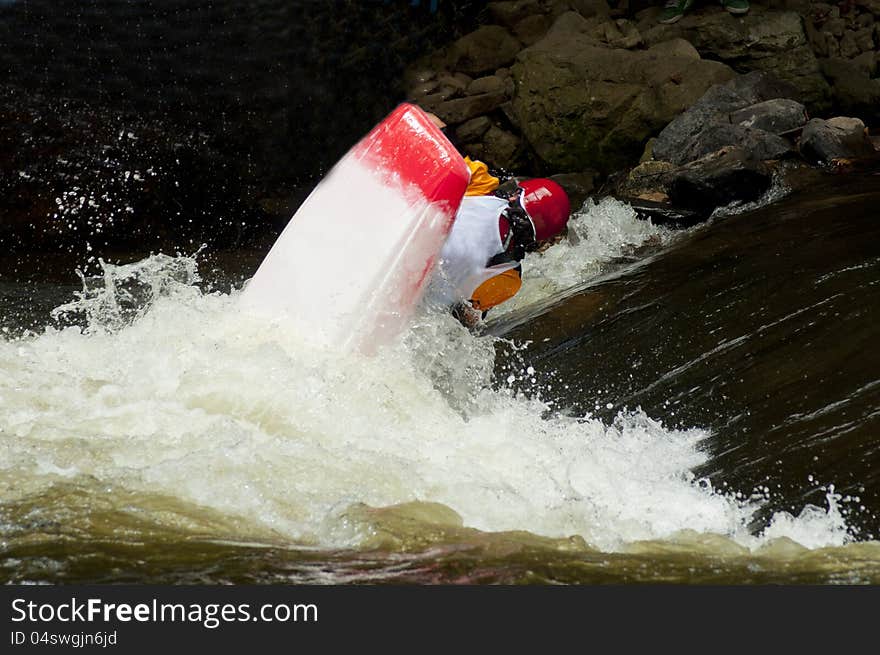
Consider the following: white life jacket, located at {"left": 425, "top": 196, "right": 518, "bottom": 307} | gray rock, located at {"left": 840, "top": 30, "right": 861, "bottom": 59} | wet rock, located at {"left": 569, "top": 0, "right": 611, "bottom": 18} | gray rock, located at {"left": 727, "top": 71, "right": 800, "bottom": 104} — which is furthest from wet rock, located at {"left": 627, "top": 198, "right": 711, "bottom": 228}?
gray rock, located at {"left": 840, "top": 30, "right": 861, "bottom": 59}

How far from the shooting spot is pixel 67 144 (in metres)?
8.59

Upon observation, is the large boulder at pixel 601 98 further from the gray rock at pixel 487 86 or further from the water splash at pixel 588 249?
the water splash at pixel 588 249

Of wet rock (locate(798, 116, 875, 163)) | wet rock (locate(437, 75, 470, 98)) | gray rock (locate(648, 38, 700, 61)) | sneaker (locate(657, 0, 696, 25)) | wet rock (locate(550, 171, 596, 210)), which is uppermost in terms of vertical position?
sneaker (locate(657, 0, 696, 25))

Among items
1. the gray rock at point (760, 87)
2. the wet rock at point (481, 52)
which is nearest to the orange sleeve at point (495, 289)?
the gray rock at point (760, 87)

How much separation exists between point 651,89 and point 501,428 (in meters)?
6.29

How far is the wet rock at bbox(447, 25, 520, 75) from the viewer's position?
1047cm

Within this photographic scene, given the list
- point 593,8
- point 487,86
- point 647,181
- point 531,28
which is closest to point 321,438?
point 647,181

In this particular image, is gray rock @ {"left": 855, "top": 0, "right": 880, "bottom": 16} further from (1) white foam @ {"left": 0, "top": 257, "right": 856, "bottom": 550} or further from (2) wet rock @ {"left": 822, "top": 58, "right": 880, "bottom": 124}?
(1) white foam @ {"left": 0, "top": 257, "right": 856, "bottom": 550}

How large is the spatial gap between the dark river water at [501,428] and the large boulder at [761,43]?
9.31 ft

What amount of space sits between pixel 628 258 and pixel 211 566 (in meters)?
4.61

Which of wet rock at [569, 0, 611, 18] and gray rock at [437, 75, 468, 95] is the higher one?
A: wet rock at [569, 0, 611, 18]

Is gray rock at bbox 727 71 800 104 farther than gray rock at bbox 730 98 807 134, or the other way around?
gray rock at bbox 727 71 800 104

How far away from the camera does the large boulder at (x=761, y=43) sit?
9.47 metres

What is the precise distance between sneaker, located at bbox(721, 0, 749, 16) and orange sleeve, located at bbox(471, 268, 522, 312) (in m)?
6.74
